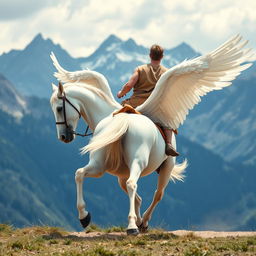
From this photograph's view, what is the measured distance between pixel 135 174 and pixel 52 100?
9.24ft

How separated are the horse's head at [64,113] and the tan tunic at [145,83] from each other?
5.26 ft

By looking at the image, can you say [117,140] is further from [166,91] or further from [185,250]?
[185,250]

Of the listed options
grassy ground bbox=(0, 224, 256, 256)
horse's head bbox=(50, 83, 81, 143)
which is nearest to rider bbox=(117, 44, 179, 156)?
horse's head bbox=(50, 83, 81, 143)

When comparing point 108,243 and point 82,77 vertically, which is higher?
point 82,77

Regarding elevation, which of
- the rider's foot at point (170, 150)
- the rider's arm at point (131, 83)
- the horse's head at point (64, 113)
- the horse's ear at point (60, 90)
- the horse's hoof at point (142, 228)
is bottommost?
the horse's hoof at point (142, 228)

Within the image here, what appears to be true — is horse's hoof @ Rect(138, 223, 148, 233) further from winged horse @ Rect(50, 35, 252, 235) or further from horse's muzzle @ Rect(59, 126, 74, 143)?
horse's muzzle @ Rect(59, 126, 74, 143)

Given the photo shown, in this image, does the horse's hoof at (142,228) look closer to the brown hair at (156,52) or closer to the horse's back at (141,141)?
the horse's back at (141,141)

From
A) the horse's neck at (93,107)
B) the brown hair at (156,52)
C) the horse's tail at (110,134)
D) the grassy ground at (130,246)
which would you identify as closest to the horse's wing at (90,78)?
the horse's neck at (93,107)

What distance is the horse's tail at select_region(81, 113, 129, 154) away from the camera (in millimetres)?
14469

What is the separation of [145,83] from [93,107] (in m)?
1.40

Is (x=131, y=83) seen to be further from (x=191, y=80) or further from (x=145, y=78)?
(x=191, y=80)

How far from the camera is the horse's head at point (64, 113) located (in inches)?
627

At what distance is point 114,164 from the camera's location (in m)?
15.3

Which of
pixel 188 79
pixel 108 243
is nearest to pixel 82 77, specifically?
pixel 188 79
